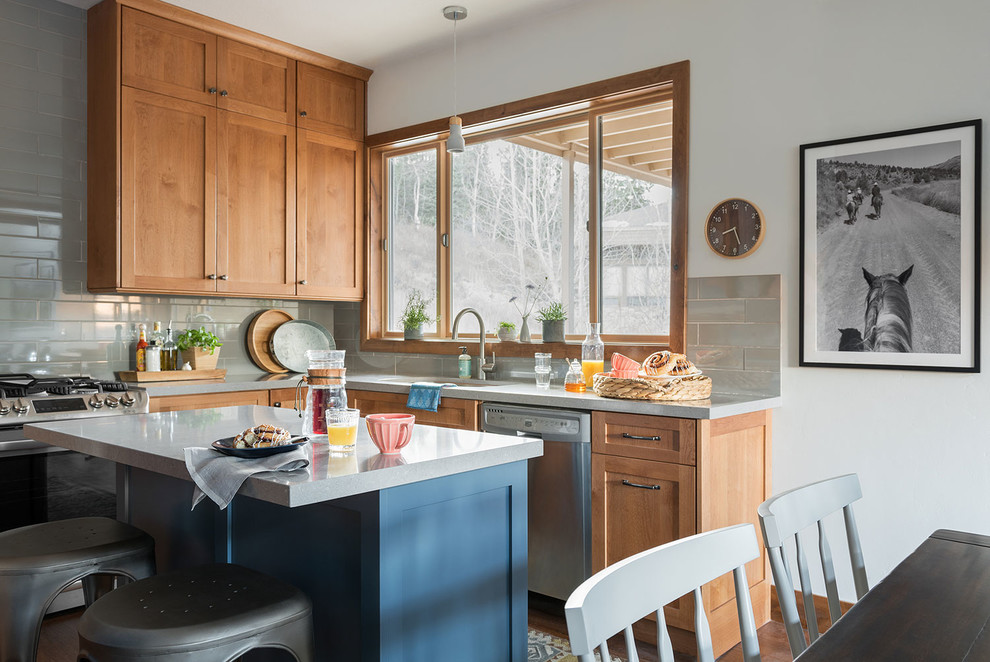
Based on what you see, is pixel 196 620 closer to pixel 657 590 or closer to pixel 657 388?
pixel 657 590

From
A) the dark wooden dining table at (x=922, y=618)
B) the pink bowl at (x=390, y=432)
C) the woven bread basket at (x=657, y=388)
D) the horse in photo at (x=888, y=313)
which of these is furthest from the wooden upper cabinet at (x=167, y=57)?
the dark wooden dining table at (x=922, y=618)

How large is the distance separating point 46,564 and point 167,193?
2.54 meters

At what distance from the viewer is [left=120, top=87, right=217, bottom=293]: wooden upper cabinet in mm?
3672

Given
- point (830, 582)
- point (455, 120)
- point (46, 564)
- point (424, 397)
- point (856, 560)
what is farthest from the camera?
point (424, 397)

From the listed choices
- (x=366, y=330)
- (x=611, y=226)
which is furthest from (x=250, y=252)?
(x=611, y=226)

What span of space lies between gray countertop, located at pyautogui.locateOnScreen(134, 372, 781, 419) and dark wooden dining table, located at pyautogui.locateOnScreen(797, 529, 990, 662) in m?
1.26

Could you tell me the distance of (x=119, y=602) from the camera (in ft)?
4.85

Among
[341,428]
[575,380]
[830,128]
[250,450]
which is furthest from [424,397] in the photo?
[830,128]

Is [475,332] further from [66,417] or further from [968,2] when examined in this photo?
[968,2]

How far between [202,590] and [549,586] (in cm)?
182

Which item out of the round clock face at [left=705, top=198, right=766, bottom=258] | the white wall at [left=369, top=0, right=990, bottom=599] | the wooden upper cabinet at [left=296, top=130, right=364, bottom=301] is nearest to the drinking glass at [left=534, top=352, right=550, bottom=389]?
the white wall at [left=369, top=0, right=990, bottom=599]

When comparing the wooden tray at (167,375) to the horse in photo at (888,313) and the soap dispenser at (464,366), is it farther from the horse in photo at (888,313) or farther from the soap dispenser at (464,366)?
the horse in photo at (888,313)

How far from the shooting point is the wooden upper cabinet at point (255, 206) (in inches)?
160

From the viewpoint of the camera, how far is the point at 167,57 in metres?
3.81
